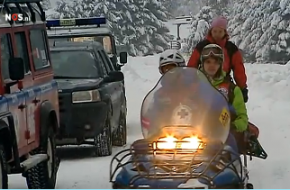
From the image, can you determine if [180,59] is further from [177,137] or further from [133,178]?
[133,178]

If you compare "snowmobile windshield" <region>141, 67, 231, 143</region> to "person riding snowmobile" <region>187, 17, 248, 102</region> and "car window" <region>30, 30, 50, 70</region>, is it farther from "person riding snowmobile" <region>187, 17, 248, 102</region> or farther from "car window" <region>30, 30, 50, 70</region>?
"car window" <region>30, 30, 50, 70</region>

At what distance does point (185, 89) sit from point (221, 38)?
9.38 feet

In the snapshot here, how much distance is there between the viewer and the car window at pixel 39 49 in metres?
10.2

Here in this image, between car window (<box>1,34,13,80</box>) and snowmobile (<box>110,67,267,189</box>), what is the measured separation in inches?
77.2

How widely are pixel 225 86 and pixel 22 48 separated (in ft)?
8.76

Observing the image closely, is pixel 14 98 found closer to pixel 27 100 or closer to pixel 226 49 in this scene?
pixel 27 100

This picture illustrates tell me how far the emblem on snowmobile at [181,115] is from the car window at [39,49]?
341 centimetres

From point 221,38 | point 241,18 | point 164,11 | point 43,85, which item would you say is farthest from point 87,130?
point 164,11

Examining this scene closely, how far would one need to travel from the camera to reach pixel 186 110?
23.3 ft

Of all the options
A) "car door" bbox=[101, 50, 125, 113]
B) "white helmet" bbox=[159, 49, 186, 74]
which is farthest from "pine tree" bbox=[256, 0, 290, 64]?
"white helmet" bbox=[159, 49, 186, 74]

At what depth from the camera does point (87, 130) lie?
12719 millimetres

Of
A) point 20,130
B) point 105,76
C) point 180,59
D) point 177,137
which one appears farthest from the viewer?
point 105,76

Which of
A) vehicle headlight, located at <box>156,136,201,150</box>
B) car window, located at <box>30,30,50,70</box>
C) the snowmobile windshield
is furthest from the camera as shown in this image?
car window, located at <box>30,30,50,70</box>

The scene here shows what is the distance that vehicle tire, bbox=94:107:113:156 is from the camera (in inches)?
515
